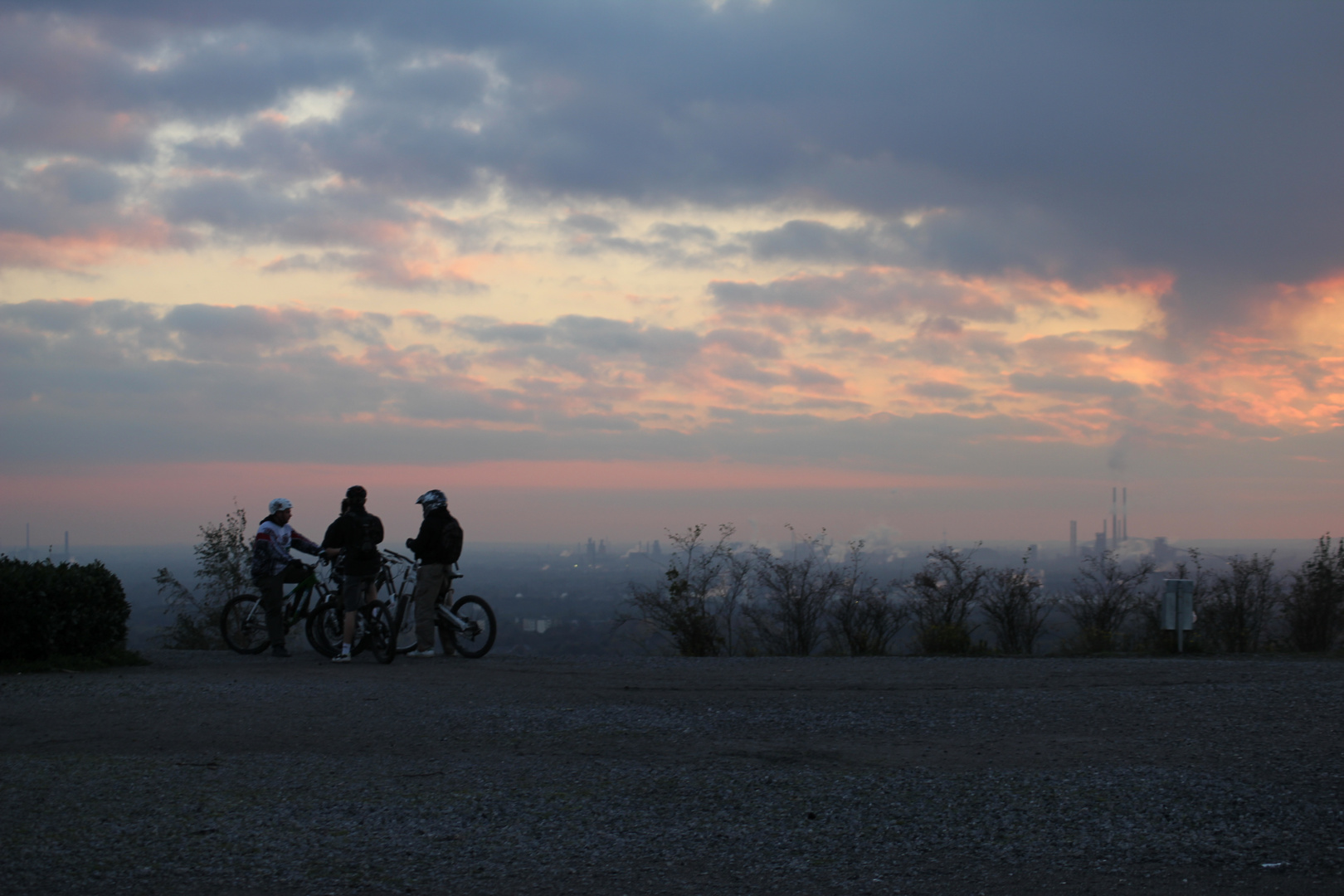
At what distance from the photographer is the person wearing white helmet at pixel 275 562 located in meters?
12.9

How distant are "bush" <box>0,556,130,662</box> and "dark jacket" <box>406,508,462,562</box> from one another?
139 inches

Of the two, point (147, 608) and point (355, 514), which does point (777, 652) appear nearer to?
point (355, 514)

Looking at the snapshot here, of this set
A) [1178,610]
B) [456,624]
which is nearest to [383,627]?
[456,624]

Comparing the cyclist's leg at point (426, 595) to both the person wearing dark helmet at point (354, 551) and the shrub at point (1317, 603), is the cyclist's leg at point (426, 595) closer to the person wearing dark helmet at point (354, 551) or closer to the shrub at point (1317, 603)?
the person wearing dark helmet at point (354, 551)

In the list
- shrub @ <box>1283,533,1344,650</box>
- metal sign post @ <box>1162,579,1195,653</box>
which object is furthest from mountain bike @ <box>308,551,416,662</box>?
shrub @ <box>1283,533,1344,650</box>

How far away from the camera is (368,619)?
12.4 meters

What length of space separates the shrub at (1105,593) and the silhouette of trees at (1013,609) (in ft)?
1.72

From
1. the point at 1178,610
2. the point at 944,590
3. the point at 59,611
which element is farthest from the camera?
the point at 944,590

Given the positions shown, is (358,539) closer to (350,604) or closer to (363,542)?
(363,542)

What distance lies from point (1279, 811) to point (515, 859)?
12.7 ft

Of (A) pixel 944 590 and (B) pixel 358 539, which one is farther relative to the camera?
(A) pixel 944 590

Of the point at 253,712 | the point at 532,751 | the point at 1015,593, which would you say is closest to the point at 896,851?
the point at 532,751

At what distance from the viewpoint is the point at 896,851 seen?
4.89 metres

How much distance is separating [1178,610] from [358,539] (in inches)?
406
